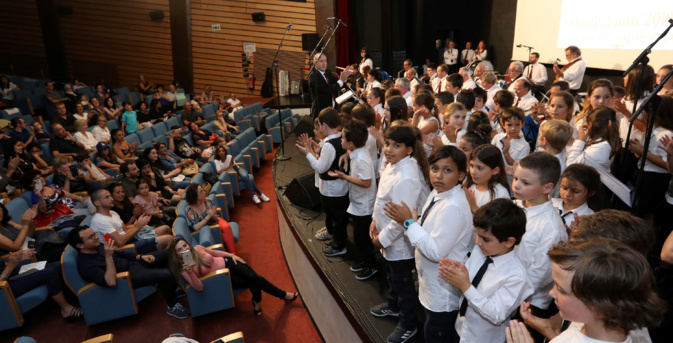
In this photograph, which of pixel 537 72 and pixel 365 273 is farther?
pixel 537 72

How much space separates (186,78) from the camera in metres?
12.2

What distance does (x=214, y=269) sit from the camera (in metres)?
3.33

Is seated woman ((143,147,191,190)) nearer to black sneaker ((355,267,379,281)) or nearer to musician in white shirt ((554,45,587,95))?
black sneaker ((355,267,379,281))

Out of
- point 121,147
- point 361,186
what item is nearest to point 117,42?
point 121,147

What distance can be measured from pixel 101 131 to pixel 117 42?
284 inches

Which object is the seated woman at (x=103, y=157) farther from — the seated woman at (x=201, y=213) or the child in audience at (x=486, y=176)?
the child in audience at (x=486, y=176)

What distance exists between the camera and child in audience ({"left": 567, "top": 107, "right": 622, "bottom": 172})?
8.36ft

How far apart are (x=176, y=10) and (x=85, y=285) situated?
10.9 m

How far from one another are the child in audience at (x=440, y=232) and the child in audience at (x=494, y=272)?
18 centimetres

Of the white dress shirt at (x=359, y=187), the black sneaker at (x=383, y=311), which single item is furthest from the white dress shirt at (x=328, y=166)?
the black sneaker at (x=383, y=311)

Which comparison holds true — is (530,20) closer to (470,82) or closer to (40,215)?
(470,82)

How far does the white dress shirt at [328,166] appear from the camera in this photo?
3.03 m

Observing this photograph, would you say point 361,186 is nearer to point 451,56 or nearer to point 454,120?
point 454,120

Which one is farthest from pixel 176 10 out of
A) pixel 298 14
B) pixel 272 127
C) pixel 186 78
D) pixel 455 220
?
pixel 455 220
